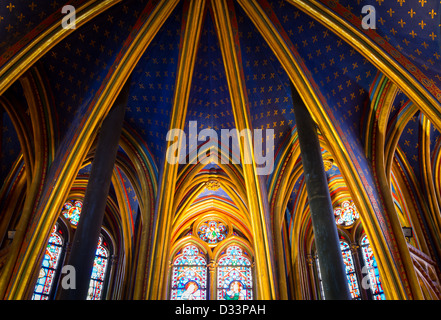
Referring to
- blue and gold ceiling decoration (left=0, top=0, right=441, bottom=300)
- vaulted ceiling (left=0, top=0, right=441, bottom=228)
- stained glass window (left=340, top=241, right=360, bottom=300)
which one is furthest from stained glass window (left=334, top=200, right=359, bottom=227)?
vaulted ceiling (left=0, top=0, right=441, bottom=228)

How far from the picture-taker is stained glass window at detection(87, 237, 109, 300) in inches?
476

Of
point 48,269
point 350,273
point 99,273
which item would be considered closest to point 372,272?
point 350,273

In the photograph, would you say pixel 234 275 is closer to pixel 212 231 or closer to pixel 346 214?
pixel 212 231

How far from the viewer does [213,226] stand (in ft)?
51.6

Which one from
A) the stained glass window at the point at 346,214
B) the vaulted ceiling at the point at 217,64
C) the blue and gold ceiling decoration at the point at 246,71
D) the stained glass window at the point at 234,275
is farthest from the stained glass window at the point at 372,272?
the stained glass window at the point at 234,275

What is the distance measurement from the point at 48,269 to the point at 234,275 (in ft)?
21.1

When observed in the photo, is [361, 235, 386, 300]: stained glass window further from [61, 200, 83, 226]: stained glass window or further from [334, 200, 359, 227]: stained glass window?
[61, 200, 83, 226]: stained glass window

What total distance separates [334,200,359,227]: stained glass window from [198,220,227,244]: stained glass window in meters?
4.50

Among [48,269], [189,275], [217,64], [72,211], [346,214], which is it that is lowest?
[48,269]

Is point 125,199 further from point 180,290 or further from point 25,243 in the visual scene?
point 25,243

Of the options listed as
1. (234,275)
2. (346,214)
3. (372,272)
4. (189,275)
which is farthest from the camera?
(234,275)

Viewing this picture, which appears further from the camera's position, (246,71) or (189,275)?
(189,275)

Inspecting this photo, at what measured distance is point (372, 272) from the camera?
39.3 feet
